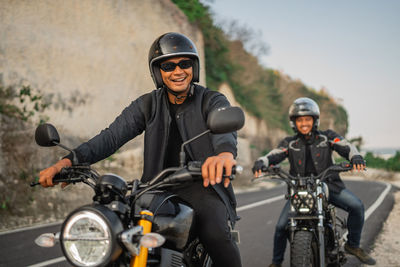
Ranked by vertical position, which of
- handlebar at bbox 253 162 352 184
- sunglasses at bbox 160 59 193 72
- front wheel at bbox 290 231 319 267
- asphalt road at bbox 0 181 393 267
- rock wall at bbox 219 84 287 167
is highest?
sunglasses at bbox 160 59 193 72

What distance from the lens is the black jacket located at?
2.66m

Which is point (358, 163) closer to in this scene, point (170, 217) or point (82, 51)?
point (170, 217)

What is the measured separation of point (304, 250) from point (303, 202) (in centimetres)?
56

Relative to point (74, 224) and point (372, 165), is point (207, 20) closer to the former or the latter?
point (372, 165)

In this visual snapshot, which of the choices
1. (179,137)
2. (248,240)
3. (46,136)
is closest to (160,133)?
(179,137)

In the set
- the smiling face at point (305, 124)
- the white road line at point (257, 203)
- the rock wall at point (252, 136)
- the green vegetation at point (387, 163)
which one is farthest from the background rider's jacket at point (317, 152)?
the green vegetation at point (387, 163)

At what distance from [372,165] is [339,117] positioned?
73.7 ft

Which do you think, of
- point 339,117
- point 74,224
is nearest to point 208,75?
point 74,224

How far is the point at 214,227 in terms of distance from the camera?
2.39 metres

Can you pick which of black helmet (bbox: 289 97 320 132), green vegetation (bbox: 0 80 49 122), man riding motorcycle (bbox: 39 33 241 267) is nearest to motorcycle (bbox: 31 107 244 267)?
man riding motorcycle (bbox: 39 33 241 267)

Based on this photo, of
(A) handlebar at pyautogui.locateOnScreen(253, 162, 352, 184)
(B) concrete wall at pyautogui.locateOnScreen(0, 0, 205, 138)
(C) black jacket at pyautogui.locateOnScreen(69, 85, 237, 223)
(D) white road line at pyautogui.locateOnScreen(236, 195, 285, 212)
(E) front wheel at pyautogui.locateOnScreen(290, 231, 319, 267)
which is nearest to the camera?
(C) black jacket at pyautogui.locateOnScreen(69, 85, 237, 223)

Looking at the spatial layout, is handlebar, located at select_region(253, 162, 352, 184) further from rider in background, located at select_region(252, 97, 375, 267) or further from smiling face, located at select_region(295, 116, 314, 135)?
smiling face, located at select_region(295, 116, 314, 135)

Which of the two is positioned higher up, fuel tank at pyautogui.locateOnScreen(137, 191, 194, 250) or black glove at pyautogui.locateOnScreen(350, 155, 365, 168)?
fuel tank at pyautogui.locateOnScreen(137, 191, 194, 250)

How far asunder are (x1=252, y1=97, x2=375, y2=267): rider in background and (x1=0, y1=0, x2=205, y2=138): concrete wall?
32.9 ft
